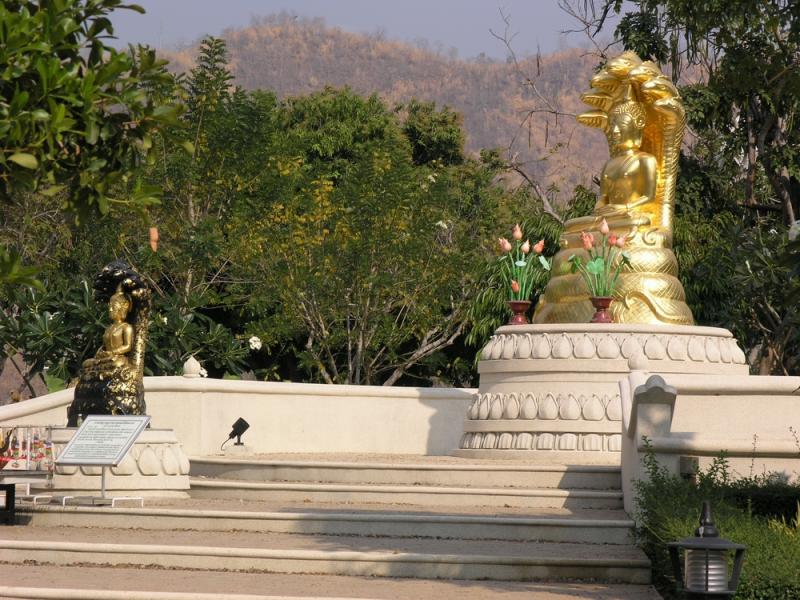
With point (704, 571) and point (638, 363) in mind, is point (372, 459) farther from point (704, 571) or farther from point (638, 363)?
point (704, 571)

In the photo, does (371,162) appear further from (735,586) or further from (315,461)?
(735,586)

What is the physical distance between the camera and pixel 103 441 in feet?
45.6

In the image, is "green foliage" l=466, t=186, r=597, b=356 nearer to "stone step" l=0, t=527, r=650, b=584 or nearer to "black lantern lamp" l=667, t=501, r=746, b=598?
"stone step" l=0, t=527, r=650, b=584

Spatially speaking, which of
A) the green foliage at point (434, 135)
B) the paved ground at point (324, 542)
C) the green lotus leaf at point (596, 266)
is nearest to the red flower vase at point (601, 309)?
the green lotus leaf at point (596, 266)

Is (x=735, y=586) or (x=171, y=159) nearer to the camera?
(x=735, y=586)

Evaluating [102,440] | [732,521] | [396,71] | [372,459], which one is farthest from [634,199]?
[396,71]

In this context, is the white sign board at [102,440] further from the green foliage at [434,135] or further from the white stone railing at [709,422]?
the green foliage at [434,135]

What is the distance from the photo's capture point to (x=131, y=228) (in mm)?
27969

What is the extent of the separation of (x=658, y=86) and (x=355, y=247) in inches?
349

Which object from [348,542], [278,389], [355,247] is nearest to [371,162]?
[355,247]

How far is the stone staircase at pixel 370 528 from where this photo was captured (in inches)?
441

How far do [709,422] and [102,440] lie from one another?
660 centimetres

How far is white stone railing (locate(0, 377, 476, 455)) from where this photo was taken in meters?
19.3

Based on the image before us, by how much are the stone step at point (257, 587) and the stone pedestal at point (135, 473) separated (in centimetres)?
354
